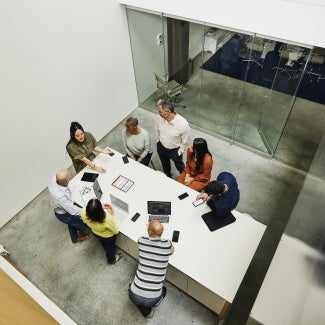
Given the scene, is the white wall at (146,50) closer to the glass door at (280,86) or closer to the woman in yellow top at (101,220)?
the glass door at (280,86)

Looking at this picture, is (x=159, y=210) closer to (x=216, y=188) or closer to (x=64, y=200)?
(x=216, y=188)

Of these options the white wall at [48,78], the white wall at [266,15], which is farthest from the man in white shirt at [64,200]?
the white wall at [266,15]

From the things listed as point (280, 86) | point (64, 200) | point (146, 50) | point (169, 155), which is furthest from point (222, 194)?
point (146, 50)

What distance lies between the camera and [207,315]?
3.44 metres

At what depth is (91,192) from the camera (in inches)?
146

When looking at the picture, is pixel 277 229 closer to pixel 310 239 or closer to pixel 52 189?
pixel 310 239

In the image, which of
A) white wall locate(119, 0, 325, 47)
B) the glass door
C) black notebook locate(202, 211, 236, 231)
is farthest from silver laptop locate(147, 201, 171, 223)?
A: white wall locate(119, 0, 325, 47)

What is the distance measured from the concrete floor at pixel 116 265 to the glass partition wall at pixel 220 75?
66cm

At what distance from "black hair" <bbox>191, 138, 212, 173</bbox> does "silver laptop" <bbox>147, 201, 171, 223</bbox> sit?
697 mm

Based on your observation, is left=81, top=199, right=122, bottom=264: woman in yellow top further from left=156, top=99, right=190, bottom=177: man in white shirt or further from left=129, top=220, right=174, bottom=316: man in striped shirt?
left=156, top=99, right=190, bottom=177: man in white shirt

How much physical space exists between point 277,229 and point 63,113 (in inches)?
155

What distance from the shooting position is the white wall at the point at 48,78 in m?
3.75

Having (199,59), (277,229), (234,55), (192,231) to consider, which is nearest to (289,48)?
(234,55)

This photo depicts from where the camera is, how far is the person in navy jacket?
2988mm
